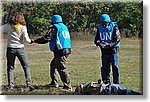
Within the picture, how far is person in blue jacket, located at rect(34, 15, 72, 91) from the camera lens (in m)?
8.55

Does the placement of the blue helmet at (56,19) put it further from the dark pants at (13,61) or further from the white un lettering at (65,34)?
the dark pants at (13,61)

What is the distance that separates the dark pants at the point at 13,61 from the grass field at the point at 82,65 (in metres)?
0.08

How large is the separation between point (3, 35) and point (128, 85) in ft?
7.00

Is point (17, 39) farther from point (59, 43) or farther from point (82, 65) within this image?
point (82, 65)

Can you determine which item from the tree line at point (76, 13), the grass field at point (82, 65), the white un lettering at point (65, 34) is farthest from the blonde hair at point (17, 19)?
the white un lettering at point (65, 34)

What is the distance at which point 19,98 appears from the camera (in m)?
8.65

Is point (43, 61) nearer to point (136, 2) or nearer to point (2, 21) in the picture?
point (2, 21)

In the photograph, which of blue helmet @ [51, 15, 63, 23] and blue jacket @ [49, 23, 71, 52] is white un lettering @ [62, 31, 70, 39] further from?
blue helmet @ [51, 15, 63, 23]

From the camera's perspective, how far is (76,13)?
28.7 feet

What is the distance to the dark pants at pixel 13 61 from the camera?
859 centimetres

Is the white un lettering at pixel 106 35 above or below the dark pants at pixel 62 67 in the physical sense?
above

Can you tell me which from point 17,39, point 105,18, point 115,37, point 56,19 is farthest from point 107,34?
point 17,39

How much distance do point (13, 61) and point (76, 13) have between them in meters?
1.26

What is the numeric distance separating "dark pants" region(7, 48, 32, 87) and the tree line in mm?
375
